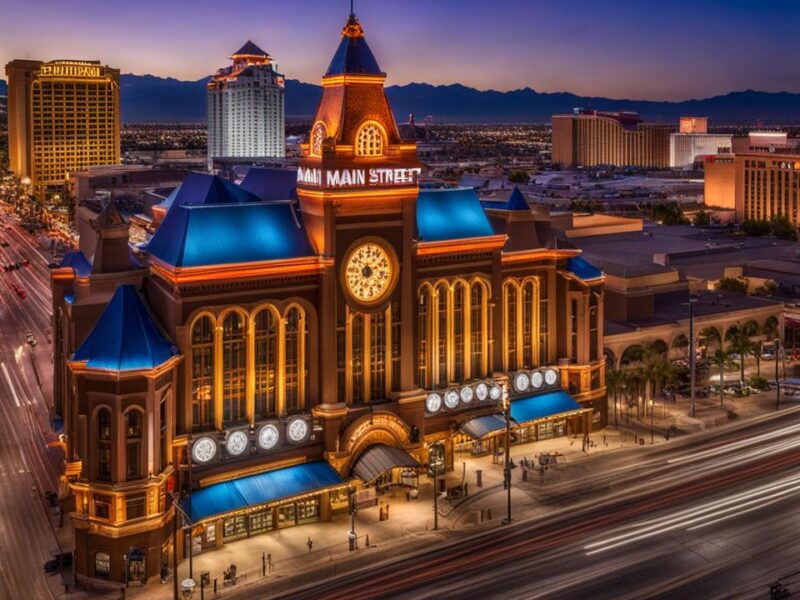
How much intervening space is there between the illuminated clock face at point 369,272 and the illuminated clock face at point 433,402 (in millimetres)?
→ 10716

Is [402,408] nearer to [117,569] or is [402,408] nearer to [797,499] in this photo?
[117,569]

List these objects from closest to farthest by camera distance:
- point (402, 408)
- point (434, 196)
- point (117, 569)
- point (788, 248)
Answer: point (117, 569), point (402, 408), point (434, 196), point (788, 248)

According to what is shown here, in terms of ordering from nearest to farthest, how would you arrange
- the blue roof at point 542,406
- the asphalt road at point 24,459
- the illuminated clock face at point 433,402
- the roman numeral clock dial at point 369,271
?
the asphalt road at point 24,459 → the roman numeral clock dial at point 369,271 → the illuminated clock face at point 433,402 → the blue roof at point 542,406

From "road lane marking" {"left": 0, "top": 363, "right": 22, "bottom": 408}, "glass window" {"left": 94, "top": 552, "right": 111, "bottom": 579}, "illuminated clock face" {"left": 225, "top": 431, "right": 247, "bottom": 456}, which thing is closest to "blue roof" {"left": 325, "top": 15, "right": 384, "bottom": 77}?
"illuminated clock face" {"left": 225, "top": 431, "right": 247, "bottom": 456}

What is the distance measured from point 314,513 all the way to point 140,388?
17502 millimetres

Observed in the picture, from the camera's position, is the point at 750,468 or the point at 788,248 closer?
the point at 750,468

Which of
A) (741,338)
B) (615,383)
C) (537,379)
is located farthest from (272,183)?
(741,338)

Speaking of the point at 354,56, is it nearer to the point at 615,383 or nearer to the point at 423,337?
the point at 423,337

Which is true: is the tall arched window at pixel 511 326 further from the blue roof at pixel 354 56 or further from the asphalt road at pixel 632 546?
the blue roof at pixel 354 56

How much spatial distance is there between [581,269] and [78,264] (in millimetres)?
47490

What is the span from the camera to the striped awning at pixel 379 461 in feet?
241

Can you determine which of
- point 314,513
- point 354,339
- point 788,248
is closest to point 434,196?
point 354,339

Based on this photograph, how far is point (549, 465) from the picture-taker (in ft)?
271

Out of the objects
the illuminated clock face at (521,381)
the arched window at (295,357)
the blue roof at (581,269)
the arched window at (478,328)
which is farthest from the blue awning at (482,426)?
the blue roof at (581,269)
